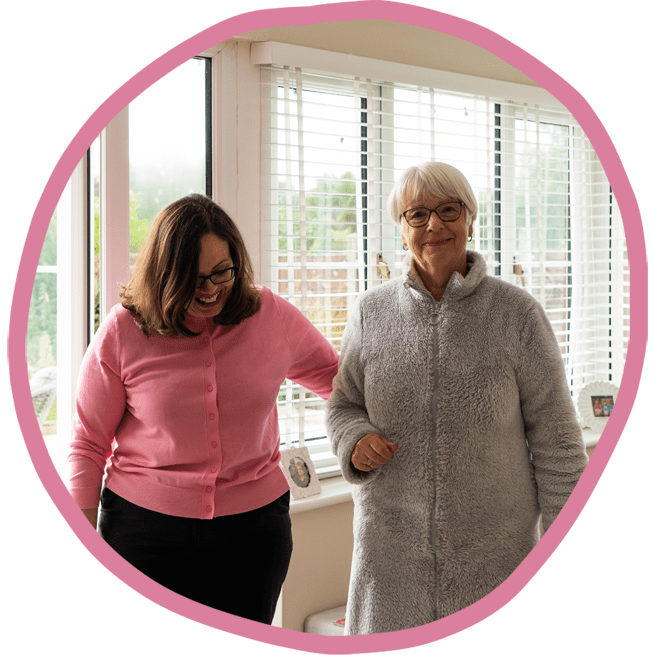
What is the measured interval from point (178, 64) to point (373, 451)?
0.40 metres

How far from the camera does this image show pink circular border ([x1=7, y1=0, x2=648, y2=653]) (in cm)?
49

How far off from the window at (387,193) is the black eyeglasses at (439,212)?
46 centimetres

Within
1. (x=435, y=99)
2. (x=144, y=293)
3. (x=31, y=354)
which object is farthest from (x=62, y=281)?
(x=435, y=99)

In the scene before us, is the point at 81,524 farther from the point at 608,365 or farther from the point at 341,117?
the point at 608,365

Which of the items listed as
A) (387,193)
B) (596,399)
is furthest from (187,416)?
(596,399)

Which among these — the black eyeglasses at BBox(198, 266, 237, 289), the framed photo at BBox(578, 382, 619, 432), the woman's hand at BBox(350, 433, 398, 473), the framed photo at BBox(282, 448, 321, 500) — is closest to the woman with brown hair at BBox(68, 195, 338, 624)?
the black eyeglasses at BBox(198, 266, 237, 289)

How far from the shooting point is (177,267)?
2.15 ft

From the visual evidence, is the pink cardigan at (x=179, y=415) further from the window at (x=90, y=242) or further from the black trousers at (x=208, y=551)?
the window at (x=90, y=242)

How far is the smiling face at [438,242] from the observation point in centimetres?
64

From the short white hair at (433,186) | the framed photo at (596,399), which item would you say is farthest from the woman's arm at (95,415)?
the framed photo at (596,399)

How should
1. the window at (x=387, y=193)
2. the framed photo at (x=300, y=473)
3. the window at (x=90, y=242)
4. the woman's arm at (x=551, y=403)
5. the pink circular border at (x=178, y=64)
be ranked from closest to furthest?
the pink circular border at (x=178, y=64) → the woman's arm at (x=551, y=403) → the window at (x=90, y=242) → the framed photo at (x=300, y=473) → the window at (x=387, y=193)

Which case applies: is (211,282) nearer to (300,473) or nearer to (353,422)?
(353,422)

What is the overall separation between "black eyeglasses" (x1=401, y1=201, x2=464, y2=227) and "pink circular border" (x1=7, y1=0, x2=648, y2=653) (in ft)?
0.46

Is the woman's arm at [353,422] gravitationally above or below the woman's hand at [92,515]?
above
